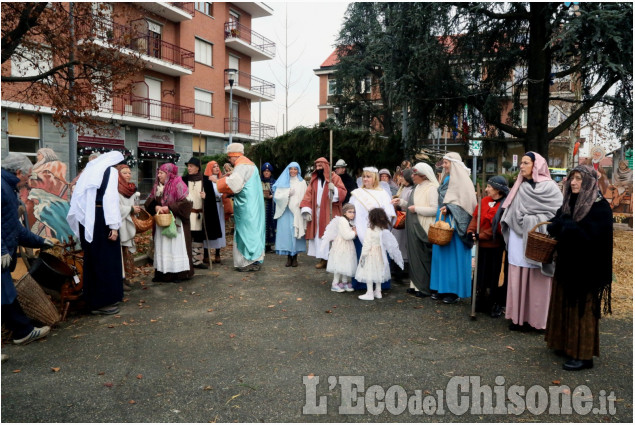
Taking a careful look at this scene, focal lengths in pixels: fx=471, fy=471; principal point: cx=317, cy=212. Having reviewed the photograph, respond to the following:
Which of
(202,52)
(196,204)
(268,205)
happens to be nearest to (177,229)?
(196,204)

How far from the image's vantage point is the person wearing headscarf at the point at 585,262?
4.25 meters

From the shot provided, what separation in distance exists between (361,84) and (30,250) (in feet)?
90.1

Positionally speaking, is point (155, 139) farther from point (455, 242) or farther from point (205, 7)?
point (455, 242)

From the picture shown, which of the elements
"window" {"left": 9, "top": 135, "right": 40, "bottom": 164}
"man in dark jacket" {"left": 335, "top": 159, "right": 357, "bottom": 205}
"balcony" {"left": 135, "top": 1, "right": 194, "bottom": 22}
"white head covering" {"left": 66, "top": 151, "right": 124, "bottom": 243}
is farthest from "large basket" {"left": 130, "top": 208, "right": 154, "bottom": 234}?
"balcony" {"left": 135, "top": 1, "right": 194, "bottom": 22}

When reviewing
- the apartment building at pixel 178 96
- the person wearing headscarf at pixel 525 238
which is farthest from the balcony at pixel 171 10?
the person wearing headscarf at pixel 525 238

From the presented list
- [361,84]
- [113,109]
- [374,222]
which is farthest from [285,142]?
[361,84]

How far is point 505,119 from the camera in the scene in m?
13.6

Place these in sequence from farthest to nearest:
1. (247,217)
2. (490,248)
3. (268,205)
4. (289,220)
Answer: (268,205) < (289,220) < (247,217) < (490,248)

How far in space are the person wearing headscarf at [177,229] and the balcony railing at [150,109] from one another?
18852mm

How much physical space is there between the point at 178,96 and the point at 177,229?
2410 centimetres

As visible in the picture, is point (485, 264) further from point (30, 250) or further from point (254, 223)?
point (30, 250)

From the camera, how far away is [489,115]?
1199cm

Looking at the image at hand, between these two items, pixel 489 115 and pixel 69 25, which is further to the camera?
pixel 489 115

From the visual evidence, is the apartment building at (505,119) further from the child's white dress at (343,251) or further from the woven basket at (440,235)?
the child's white dress at (343,251)
